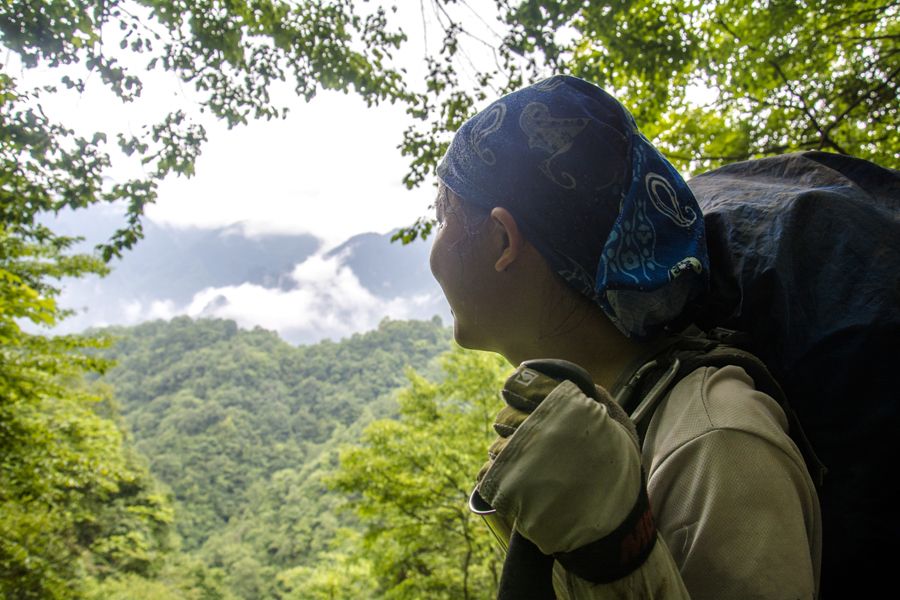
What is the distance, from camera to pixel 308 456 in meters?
54.4

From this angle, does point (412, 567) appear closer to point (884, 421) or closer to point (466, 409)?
point (466, 409)

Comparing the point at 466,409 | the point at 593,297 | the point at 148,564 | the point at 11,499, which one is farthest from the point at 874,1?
the point at 148,564

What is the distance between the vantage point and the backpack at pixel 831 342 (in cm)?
91

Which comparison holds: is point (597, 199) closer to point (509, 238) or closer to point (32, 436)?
point (509, 238)

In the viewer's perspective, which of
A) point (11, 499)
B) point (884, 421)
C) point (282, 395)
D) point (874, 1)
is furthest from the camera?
point (282, 395)

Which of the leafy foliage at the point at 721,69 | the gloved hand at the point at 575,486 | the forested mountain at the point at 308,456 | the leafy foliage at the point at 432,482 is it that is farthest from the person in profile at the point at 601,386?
the leafy foliage at the point at 432,482

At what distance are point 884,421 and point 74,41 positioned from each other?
4.05 m

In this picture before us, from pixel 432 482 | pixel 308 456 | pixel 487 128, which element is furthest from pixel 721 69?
pixel 308 456

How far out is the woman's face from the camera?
1177 mm

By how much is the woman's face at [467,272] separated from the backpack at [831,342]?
382 mm

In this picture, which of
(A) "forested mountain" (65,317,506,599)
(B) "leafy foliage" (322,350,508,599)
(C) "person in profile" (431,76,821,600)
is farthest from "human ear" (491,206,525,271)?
(B) "leafy foliage" (322,350,508,599)

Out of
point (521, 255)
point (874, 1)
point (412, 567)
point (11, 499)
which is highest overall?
point (874, 1)

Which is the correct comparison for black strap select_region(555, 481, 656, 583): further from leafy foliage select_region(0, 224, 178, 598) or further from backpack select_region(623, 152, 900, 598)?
leafy foliage select_region(0, 224, 178, 598)

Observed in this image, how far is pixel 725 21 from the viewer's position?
200 inches
